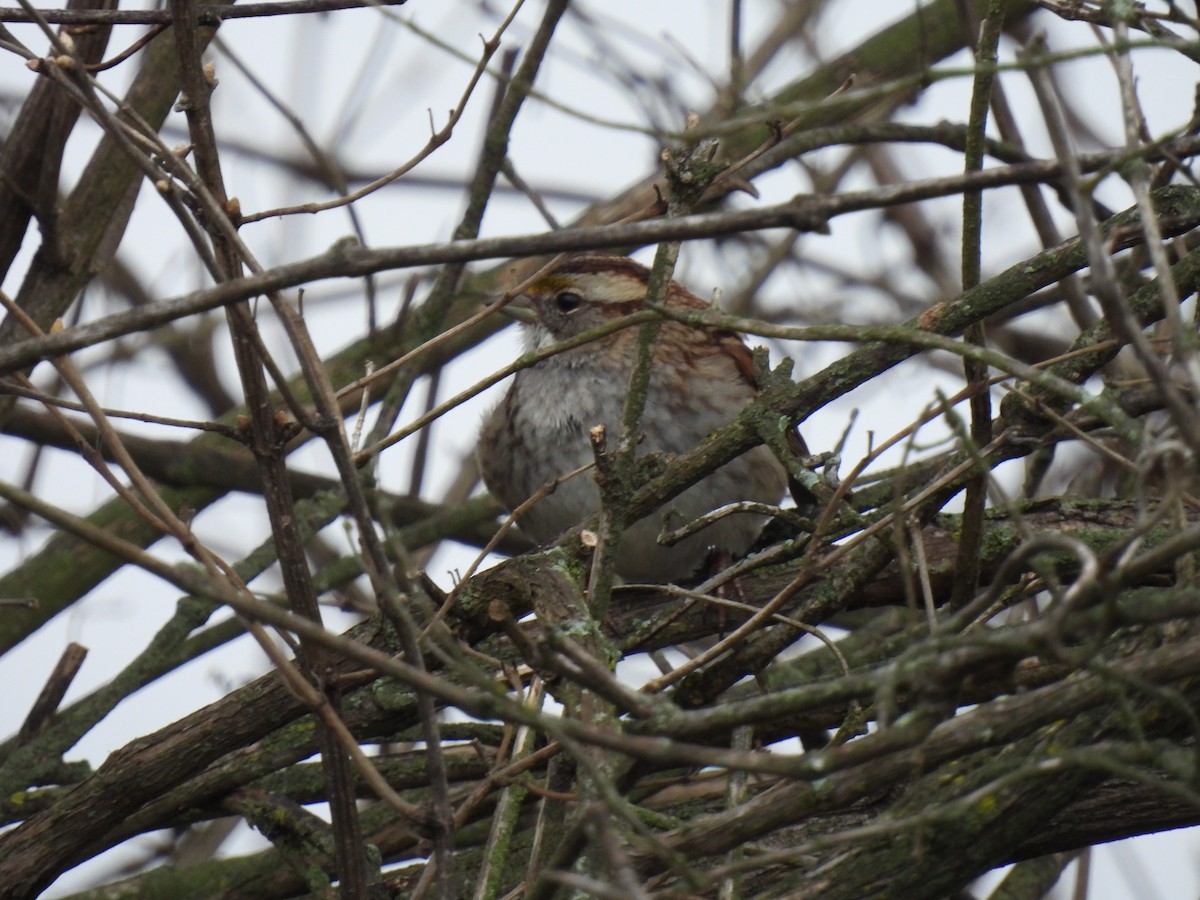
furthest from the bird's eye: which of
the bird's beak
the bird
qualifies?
the bird

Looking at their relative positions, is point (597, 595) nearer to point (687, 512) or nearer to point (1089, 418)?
point (1089, 418)

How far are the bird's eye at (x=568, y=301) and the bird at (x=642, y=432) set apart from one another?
43 cm

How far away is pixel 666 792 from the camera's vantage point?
4273mm

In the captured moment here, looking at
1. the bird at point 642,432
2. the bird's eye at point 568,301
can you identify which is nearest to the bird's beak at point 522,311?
the bird's eye at point 568,301

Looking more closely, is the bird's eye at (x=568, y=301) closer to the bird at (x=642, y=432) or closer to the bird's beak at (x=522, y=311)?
the bird's beak at (x=522, y=311)

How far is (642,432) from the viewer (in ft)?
14.4

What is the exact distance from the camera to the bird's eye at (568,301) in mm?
5277

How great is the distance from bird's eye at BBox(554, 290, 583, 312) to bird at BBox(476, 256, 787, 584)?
0.43 metres

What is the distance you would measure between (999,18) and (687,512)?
2.10 meters

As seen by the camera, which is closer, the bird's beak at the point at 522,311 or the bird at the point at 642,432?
the bird at the point at 642,432

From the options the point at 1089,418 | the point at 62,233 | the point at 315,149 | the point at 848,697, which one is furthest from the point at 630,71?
the point at 848,697

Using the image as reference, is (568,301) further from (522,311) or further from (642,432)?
(642,432)

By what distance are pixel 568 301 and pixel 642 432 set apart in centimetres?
104

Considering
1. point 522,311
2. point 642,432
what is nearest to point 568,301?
point 522,311
